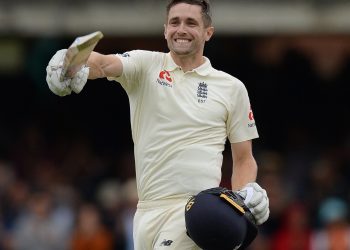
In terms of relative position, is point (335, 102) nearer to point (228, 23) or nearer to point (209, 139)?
point (228, 23)

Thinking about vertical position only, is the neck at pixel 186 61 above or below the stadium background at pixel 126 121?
above

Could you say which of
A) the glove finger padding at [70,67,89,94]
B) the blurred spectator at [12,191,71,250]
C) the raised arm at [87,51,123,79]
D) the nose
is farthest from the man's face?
the blurred spectator at [12,191,71,250]

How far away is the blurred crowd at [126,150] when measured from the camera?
1305 centimetres

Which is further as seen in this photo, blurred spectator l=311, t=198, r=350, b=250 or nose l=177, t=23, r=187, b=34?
blurred spectator l=311, t=198, r=350, b=250

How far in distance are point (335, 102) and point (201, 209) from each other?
9457mm

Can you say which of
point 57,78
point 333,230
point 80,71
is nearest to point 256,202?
point 80,71

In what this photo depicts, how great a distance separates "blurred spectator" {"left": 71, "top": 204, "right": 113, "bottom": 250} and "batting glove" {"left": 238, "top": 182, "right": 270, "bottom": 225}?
583 centimetres

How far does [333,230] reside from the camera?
12.6 m

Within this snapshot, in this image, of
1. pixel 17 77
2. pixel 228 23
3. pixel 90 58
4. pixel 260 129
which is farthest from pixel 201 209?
pixel 17 77

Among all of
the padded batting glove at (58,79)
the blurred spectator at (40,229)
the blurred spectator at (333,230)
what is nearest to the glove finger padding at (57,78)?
the padded batting glove at (58,79)

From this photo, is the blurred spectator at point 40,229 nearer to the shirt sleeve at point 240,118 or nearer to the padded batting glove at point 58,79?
the shirt sleeve at point 240,118

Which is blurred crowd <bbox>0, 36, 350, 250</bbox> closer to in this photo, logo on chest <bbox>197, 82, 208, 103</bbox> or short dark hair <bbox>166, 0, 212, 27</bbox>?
logo on chest <bbox>197, 82, 208, 103</bbox>

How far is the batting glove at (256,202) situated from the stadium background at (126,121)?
5399 mm

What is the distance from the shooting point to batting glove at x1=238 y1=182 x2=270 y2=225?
722 centimetres
